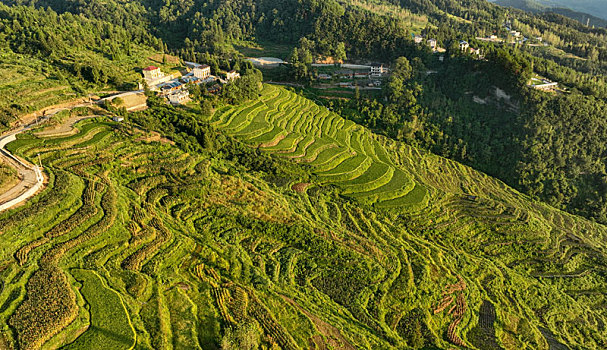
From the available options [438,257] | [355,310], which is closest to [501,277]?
[438,257]

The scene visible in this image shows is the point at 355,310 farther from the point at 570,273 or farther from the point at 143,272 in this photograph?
the point at 570,273

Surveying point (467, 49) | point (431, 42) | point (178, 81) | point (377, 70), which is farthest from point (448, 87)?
point (178, 81)

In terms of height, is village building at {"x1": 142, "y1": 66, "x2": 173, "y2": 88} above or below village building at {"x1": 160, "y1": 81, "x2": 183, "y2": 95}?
above

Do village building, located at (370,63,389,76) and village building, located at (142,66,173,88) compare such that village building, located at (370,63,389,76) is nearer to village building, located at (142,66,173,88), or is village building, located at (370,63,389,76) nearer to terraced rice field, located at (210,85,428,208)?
terraced rice field, located at (210,85,428,208)

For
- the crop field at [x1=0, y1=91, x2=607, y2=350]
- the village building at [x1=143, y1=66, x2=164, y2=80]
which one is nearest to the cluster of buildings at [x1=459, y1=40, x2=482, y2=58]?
the crop field at [x1=0, y1=91, x2=607, y2=350]

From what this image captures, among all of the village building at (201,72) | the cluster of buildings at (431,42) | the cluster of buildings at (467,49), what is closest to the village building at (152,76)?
the village building at (201,72)

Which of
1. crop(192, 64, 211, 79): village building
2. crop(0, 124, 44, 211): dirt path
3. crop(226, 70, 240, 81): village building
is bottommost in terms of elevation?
crop(0, 124, 44, 211): dirt path
